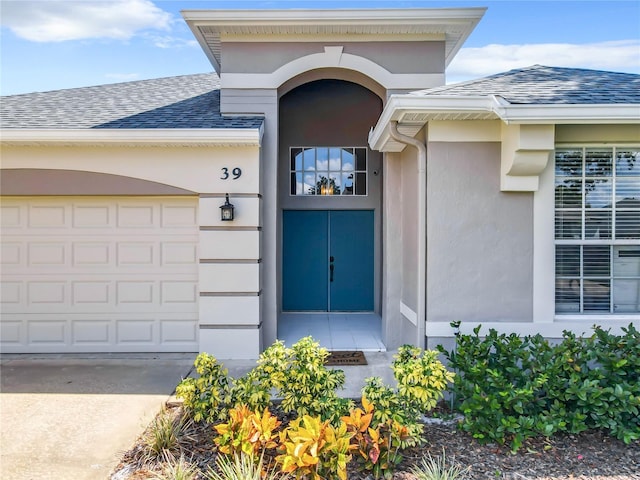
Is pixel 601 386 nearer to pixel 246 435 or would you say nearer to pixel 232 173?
pixel 246 435

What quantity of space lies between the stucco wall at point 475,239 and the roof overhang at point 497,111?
16.2 inches

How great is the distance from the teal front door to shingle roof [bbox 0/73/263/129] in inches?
114

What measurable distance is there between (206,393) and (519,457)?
8.81 ft

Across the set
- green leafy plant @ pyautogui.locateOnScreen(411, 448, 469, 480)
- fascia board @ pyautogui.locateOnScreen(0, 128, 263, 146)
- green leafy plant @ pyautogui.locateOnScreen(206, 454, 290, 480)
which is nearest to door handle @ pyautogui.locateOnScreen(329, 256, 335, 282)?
fascia board @ pyautogui.locateOnScreen(0, 128, 263, 146)

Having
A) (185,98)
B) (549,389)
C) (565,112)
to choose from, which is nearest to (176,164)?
(185,98)

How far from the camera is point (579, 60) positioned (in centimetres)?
1107

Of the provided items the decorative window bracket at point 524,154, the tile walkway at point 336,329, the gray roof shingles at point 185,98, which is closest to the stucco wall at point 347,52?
the gray roof shingles at point 185,98

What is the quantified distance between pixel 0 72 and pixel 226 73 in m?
Answer: 4.16

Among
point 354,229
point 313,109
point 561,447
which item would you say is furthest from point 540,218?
point 313,109

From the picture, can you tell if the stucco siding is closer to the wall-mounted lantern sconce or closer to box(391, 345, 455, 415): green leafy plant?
the wall-mounted lantern sconce

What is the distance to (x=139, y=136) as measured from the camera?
19.4ft

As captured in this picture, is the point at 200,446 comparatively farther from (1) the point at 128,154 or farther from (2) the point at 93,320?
(1) the point at 128,154

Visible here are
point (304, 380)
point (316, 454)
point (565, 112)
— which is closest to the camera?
point (316, 454)

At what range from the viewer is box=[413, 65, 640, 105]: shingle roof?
4.42 meters
